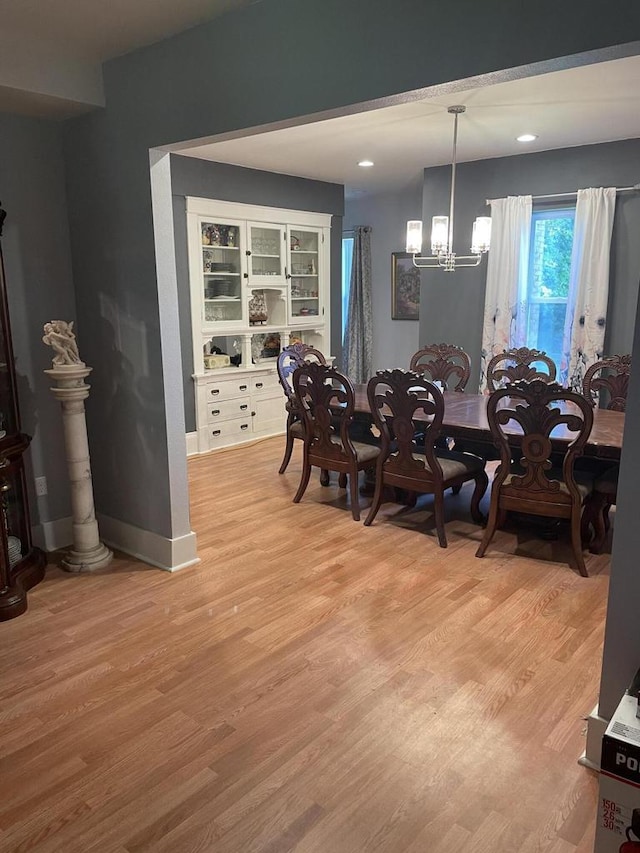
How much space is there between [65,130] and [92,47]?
0.64 meters

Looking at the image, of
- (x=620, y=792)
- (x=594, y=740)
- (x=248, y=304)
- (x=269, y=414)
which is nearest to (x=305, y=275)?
(x=248, y=304)

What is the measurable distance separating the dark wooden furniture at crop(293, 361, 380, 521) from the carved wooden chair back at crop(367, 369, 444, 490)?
249 millimetres

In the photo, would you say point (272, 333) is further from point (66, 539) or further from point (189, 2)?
point (189, 2)

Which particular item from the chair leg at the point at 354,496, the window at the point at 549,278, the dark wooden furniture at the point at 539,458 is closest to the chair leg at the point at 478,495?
the dark wooden furniture at the point at 539,458

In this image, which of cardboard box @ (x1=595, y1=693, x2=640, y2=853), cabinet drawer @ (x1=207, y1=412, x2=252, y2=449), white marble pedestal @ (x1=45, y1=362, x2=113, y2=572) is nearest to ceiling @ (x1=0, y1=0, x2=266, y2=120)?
white marble pedestal @ (x1=45, y1=362, x2=113, y2=572)

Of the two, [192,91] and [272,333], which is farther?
[272,333]

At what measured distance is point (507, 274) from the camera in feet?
17.9

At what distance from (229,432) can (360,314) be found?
2695mm

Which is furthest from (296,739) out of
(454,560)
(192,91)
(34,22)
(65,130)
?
(65,130)

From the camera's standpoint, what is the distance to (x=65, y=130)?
345 cm

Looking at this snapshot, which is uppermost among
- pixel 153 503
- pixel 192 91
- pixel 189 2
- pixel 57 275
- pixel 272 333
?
pixel 189 2

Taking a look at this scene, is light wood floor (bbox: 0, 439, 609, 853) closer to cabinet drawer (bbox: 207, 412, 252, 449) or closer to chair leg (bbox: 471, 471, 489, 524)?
chair leg (bbox: 471, 471, 489, 524)

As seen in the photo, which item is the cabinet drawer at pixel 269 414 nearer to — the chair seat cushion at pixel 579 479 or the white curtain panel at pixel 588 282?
the white curtain panel at pixel 588 282

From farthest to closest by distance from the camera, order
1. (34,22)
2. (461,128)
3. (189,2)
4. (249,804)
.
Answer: (461,128)
(34,22)
(189,2)
(249,804)
